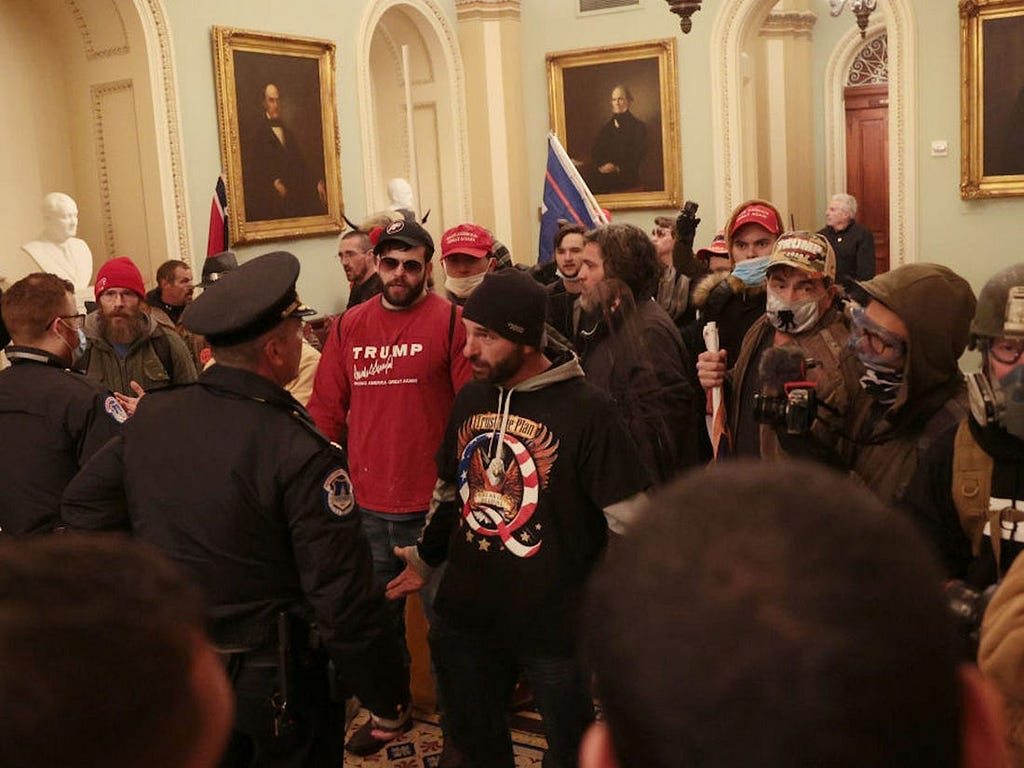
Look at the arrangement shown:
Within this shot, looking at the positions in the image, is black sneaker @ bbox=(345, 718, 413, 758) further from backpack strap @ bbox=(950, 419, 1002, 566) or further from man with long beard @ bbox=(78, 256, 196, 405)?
backpack strap @ bbox=(950, 419, 1002, 566)

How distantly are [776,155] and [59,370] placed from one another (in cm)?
1334

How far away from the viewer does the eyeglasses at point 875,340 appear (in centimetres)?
303

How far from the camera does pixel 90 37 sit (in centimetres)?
870

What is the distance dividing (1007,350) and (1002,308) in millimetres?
95

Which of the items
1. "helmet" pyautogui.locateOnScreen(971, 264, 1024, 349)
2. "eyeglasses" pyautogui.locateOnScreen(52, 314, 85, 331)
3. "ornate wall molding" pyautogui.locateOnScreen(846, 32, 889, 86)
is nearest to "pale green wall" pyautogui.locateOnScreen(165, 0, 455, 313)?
"eyeglasses" pyautogui.locateOnScreen(52, 314, 85, 331)

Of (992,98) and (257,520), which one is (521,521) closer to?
(257,520)

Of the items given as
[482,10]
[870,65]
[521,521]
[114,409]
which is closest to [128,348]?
[114,409]

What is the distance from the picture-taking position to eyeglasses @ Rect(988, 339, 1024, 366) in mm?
2540

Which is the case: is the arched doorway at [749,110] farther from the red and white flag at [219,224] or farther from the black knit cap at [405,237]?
the black knit cap at [405,237]

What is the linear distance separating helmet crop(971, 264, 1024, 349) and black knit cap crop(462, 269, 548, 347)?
1200 millimetres

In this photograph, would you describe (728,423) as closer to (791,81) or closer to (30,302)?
(30,302)

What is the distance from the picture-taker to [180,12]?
347 inches

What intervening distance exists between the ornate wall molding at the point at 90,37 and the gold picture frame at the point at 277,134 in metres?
0.76

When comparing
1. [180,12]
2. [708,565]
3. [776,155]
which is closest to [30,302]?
[708,565]
